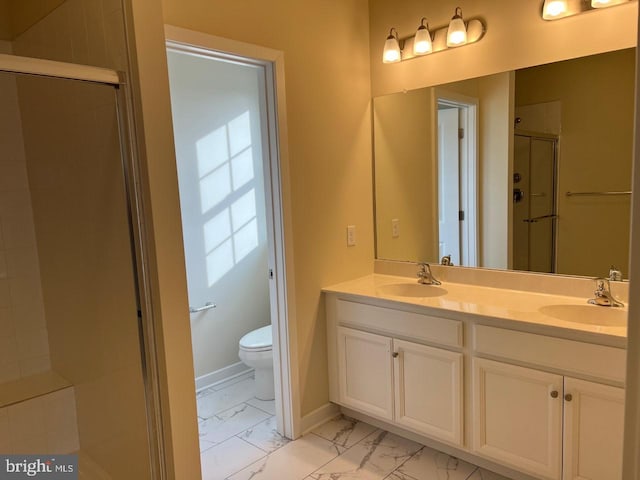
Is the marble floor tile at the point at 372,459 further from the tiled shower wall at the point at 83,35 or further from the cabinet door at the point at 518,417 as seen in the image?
the tiled shower wall at the point at 83,35

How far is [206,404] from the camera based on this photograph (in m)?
3.11

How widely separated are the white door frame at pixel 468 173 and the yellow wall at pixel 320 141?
0.54 meters

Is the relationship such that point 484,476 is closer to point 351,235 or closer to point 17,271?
point 351,235

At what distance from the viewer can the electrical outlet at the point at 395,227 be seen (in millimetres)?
2975

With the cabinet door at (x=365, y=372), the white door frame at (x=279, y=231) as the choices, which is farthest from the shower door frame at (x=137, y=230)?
the cabinet door at (x=365, y=372)

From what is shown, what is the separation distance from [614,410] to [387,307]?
107 centimetres

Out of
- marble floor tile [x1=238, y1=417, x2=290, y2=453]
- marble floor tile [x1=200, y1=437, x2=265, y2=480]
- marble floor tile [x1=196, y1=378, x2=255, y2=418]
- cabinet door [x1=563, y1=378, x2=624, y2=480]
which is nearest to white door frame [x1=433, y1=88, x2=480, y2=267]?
cabinet door [x1=563, y1=378, x2=624, y2=480]

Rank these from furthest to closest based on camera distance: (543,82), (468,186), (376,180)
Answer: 1. (376,180)
2. (468,186)
3. (543,82)

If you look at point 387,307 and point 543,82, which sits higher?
point 543,82

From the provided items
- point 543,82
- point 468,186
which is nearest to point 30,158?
point 468,186

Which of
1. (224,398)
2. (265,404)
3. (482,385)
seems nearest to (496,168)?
(482,385)

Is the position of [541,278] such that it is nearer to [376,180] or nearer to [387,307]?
[387,307]

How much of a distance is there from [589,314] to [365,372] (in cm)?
116

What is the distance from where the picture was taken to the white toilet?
119 inches
